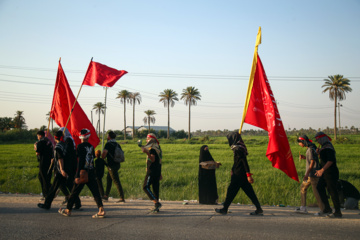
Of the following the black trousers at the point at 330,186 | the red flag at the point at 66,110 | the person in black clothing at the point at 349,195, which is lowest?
the person in black clothing at the point at 349,195

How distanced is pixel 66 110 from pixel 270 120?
6450 mm

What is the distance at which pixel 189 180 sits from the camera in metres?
15.2

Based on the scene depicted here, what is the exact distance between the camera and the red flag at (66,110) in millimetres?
10297

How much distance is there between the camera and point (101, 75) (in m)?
10.6

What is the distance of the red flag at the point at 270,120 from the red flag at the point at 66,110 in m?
4.92

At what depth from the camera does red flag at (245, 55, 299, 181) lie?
303 inches

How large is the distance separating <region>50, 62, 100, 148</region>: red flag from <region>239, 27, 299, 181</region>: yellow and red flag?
192 inches

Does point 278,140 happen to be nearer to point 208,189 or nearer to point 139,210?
point 208,189

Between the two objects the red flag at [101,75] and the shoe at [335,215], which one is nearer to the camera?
the shoe at [335,215]

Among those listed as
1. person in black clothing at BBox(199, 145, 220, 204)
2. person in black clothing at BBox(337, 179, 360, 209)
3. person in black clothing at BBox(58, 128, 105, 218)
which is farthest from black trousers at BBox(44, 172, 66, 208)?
person in black clothing at BBox(337, 179, 360, 209)

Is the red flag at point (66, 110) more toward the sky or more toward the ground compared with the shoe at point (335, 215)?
more toward the sky

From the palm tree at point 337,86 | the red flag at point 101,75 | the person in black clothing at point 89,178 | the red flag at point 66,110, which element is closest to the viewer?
the person in black clothing at point 89,178

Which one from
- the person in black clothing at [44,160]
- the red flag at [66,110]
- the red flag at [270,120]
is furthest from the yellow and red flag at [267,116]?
the person in black clothing at [44,160]

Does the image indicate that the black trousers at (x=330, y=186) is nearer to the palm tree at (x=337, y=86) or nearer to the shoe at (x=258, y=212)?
the shoe at (x=258, y=212)
